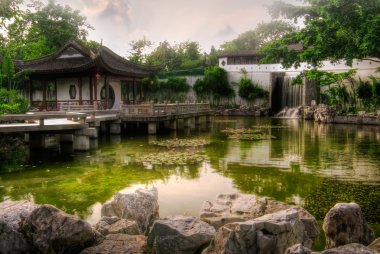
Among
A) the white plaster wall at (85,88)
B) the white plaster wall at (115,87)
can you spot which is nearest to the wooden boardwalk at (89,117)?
the white plaster wall at (85,88)

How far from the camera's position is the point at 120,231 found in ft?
16.1

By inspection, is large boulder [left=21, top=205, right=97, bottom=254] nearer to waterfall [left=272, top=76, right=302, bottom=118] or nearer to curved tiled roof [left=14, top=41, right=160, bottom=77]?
curved tiled roof [left=14, top=41, right=160, bottom=77]

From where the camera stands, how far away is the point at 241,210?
568cm

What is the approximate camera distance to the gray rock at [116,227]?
194 inches

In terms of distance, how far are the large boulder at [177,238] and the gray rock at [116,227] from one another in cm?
75

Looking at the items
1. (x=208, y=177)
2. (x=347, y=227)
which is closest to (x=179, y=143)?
(x=208, y=177)

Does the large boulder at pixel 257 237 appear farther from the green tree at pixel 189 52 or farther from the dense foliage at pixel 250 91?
the green tree at pixel 189 52

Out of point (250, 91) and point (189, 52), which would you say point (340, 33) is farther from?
point (189, 52)

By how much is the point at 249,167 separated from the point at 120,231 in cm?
635

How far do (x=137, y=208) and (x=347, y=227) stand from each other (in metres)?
2.94

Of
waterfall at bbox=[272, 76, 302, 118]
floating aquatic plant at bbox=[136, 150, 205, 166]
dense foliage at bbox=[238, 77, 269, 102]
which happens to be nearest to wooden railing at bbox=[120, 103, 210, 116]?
floating aquatic plant at bbox=[136, 150, 205, 166]

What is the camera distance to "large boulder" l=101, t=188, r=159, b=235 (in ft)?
19.1

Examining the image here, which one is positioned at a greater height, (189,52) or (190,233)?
(189,52)

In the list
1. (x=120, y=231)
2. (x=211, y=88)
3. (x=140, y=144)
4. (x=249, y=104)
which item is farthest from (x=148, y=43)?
(x=120, y=231)
